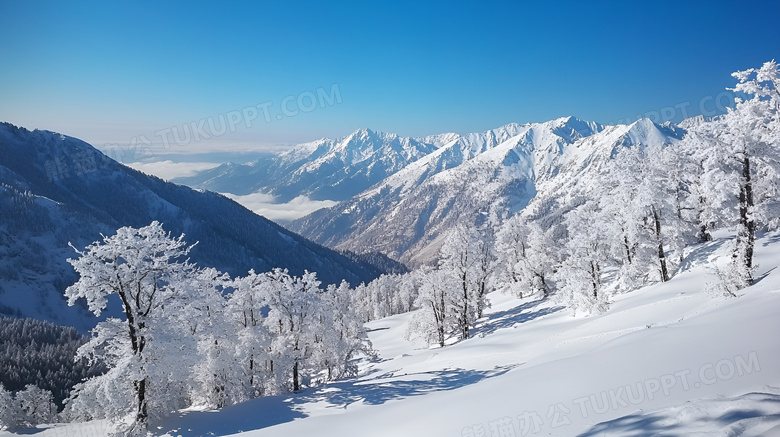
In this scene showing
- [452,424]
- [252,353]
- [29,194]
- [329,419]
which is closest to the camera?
[452,424]

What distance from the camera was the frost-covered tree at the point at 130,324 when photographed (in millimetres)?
17844

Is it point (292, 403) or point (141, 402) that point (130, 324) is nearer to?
point (141, 402)

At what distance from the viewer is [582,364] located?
13117 mm

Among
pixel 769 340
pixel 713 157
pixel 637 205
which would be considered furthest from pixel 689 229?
pixel 769 340

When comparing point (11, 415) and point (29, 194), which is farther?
point (29, 194)

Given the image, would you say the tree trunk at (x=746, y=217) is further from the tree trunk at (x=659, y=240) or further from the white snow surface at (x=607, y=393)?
the tree trunk at (x=659, y=240)

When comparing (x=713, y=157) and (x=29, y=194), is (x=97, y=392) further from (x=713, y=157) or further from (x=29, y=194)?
(x=29, y=194)

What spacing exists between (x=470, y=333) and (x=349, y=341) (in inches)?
677

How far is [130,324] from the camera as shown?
1905 centimetres

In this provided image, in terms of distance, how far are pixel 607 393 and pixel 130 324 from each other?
2170 cm

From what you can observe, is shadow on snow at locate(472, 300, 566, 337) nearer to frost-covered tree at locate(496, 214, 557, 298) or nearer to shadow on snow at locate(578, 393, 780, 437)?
frost-covered tree at locate(496, 214, 557, 298)

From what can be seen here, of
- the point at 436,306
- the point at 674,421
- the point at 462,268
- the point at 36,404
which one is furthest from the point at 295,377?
the point at 36,404

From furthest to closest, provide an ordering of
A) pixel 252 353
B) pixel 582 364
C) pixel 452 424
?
pixel 252 353 → pixel 582 364 → pixel 452 424

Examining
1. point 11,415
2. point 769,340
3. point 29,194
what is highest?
point 29,194
